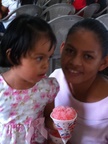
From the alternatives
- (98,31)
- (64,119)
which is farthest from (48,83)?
(98,31)

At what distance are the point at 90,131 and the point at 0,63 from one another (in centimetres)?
54

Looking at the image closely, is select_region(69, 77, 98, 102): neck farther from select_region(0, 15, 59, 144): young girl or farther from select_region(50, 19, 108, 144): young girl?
select_region(0, 15, 59, 144): young girl

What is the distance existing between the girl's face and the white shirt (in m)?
0.15

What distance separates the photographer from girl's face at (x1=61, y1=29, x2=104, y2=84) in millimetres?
1057

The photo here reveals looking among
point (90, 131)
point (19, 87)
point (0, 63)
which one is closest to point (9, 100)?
point (19, 87)

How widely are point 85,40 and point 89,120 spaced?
39 cm

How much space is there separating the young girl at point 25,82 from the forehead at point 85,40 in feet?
0.32

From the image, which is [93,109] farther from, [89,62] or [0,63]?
[0,63]

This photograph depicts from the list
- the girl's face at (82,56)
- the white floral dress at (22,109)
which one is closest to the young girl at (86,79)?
the girl's face at (82,56)

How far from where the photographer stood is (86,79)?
1.10 meters

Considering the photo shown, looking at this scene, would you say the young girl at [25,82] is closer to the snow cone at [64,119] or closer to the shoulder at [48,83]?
the shoulder at [48,83]

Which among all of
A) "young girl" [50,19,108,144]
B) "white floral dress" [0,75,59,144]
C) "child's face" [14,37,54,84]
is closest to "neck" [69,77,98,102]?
"young girl" [50,19,108,144]

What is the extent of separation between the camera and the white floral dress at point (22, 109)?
108 centimetres

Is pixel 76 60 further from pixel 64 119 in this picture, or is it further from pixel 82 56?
pixel 64 119
